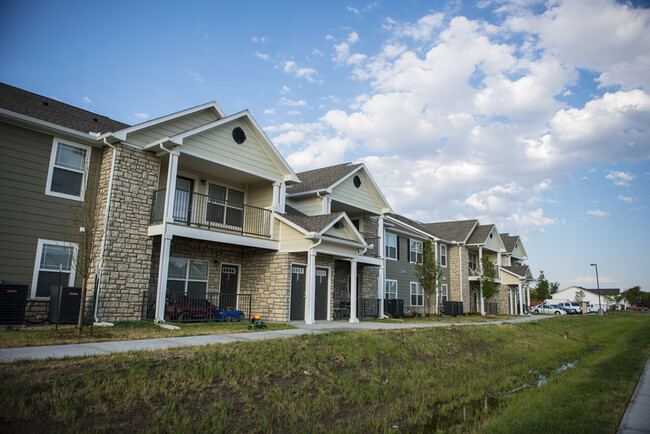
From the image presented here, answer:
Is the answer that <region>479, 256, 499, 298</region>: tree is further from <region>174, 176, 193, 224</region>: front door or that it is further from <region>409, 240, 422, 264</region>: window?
<region>174, 176, 193, 224</region>: front door

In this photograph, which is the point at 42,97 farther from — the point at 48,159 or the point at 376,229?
the point at 376,229

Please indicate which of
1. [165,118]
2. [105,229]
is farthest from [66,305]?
[165,118]

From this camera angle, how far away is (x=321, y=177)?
2186cm

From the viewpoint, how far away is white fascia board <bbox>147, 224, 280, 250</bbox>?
13.7 m

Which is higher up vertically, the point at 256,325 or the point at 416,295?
the point at 416,295

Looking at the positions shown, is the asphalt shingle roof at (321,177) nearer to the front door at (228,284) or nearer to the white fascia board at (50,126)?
the front door at (228,284)

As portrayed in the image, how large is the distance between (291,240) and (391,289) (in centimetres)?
1191

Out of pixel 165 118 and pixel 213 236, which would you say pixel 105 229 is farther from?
pixel 165 118

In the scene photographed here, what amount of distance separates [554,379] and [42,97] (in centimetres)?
1812

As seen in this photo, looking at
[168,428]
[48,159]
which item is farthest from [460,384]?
[48,159]

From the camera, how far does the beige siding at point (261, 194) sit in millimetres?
18312

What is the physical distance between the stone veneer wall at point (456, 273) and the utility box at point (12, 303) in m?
28.3

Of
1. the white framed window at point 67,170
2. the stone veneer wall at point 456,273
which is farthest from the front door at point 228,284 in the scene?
the stone veneer wall at point 456,273

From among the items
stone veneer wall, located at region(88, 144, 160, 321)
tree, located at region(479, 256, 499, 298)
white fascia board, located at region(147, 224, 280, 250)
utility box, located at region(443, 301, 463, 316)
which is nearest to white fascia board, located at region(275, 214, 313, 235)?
white fascia board, located at region(147, 224, 280, 250)
